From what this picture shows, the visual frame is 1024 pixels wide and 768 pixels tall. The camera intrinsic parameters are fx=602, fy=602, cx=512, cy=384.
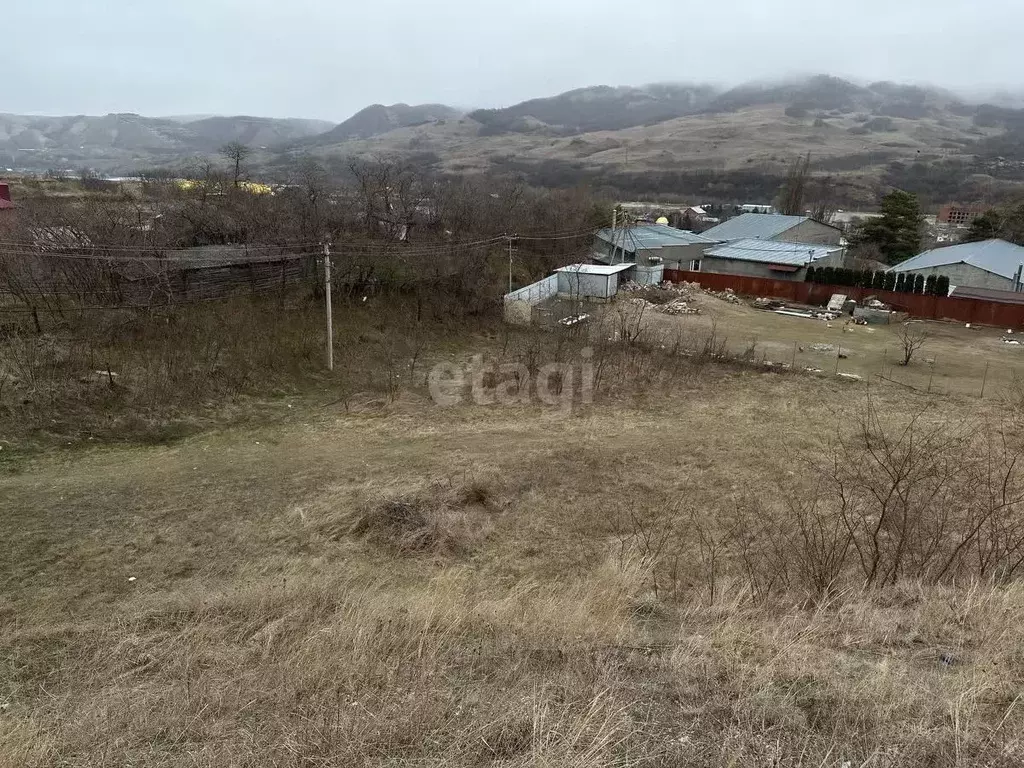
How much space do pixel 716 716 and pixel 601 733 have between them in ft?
2.06

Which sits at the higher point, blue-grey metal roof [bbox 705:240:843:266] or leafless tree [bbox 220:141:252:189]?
leafless tree [bbox 220:141:252:189]

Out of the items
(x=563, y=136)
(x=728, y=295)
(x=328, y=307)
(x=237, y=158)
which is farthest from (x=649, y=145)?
(x=328, y=307)

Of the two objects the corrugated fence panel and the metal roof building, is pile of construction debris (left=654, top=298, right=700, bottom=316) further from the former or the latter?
the metal roof building

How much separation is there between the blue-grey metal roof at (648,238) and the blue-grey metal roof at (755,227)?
2.51 m

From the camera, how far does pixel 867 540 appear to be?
764cm

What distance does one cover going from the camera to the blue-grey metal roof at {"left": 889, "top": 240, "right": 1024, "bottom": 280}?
27.7 meters

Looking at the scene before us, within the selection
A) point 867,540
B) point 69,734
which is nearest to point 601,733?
point 69,734

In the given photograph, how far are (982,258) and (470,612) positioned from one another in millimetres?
33596

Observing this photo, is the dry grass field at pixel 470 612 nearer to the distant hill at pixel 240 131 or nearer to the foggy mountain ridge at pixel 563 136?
the foggy mountain ridge at pixel 563 136

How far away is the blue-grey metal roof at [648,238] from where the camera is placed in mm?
33406

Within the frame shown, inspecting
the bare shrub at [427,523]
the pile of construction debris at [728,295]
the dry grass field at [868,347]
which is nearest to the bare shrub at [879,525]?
the bare shrub at [427,523]

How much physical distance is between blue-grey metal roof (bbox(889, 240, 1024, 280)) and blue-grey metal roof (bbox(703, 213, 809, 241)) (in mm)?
9427

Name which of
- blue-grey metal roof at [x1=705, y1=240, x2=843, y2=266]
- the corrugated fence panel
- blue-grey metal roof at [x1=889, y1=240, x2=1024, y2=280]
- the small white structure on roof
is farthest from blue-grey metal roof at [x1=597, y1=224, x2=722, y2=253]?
blue-grey metal roof at [x1=889, y1=240, x2=1024, y2=280]

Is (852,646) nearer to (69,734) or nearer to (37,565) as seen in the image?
(69,734)
